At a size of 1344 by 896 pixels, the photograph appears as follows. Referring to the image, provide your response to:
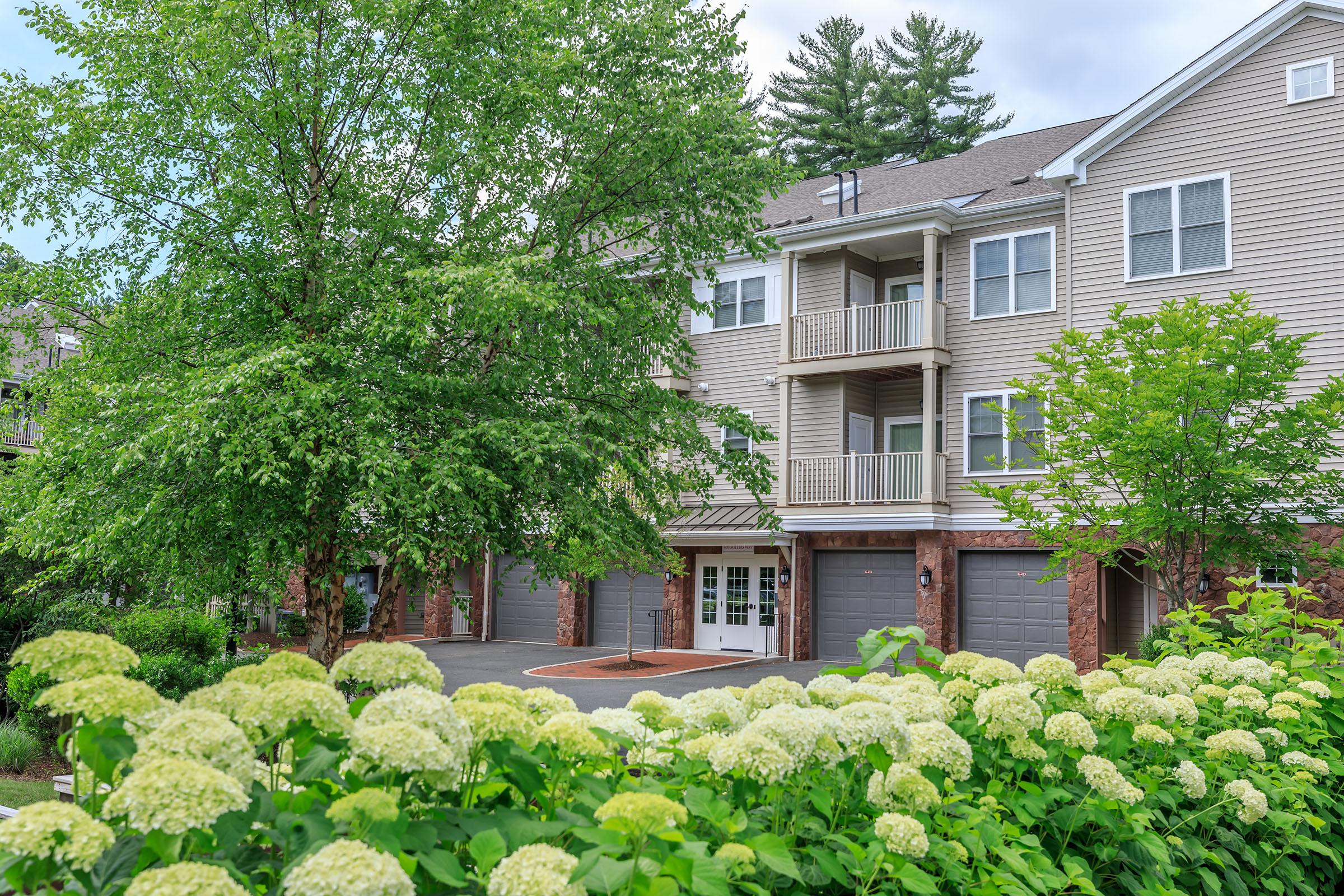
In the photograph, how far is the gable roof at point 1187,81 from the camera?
16.2 m

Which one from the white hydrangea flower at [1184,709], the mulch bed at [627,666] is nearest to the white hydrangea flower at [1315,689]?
the white hydrangea flower at [1184,709]

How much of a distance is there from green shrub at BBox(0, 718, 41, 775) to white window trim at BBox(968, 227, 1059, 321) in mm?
16538

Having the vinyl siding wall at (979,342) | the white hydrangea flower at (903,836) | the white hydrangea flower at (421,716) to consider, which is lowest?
the white hydrangea flower at (903,836)

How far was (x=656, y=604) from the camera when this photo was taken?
23719mm

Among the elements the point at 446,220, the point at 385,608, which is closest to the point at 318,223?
the point at 446,220

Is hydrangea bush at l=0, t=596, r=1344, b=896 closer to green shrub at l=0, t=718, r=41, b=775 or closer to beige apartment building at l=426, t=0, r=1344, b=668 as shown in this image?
green shrub at l=0, t=718, r=41, b=775

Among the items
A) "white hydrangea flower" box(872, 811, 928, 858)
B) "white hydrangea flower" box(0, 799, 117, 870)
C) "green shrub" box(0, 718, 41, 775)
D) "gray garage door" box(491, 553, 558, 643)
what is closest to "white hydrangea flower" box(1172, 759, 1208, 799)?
"white hydrangea flower" box(872, 811, 928, 858)

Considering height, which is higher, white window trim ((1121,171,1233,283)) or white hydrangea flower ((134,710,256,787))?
white window trim ((1121,171,1233,283))

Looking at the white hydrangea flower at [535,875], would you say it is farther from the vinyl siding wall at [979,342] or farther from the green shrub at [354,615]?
the green shrub at [354,615]

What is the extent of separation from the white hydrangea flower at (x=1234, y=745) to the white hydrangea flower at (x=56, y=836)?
3918 mm

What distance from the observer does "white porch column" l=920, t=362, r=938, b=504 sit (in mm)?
18953

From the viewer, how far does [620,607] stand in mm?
23781

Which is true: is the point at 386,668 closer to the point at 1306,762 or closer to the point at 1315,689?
the point at 1306,762

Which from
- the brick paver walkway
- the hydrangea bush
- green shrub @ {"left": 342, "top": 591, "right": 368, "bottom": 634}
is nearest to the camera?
the hydrangea bush
